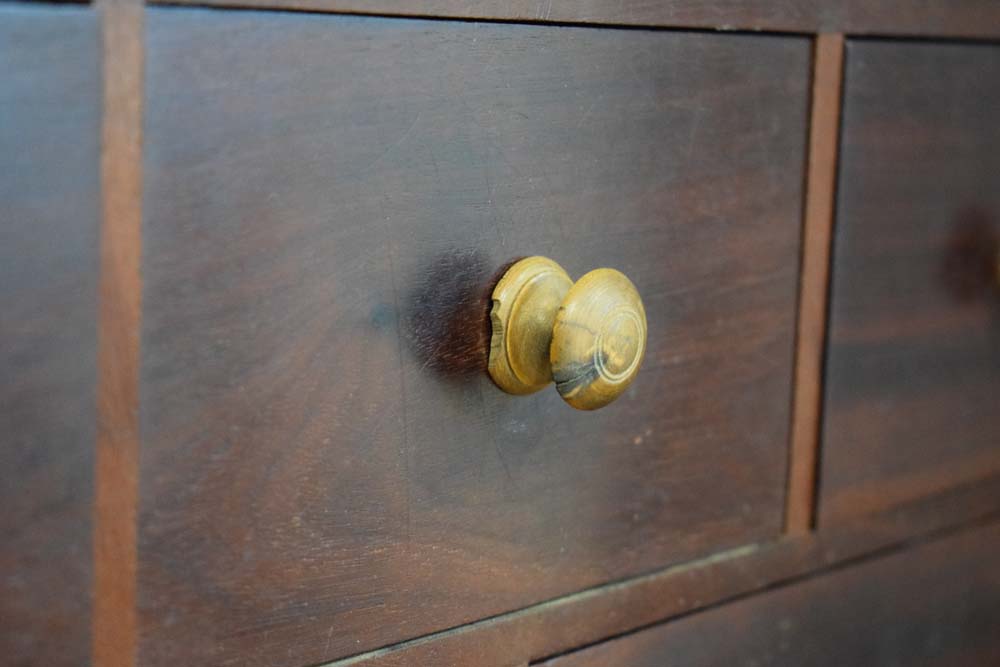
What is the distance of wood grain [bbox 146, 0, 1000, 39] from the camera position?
37 cm

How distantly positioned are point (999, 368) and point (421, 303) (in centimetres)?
35

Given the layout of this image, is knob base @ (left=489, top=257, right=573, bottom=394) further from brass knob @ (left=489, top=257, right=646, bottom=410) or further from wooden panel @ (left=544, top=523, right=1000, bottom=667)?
wooden panel @ (left=544, top=523, right=1000, bottom=667)

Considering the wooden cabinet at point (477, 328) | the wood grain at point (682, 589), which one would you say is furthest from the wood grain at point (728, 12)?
the wood grain at point (682, 589)

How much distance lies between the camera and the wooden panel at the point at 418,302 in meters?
0.35

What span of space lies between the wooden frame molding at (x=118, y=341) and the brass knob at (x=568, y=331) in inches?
5.0

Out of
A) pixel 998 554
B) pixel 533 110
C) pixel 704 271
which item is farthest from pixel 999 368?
pixel 533 110

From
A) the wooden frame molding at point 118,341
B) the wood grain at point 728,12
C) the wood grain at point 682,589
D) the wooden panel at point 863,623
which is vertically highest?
the wood grain at point 728,12

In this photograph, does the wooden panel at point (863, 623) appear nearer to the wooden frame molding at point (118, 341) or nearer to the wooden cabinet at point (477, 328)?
the wooden cabinet at point (477, 328)

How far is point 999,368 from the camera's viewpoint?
1.98ft

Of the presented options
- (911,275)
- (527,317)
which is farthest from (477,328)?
(911,275)

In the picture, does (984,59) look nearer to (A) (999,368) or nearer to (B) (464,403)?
(A) (999,368)

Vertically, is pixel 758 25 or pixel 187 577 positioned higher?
pixel 758 25

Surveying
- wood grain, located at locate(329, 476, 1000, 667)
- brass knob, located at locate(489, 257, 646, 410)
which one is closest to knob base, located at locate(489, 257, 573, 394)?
brass knob, located at locate(489, 257, 646, 410)

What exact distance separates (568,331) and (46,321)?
0.15 m
